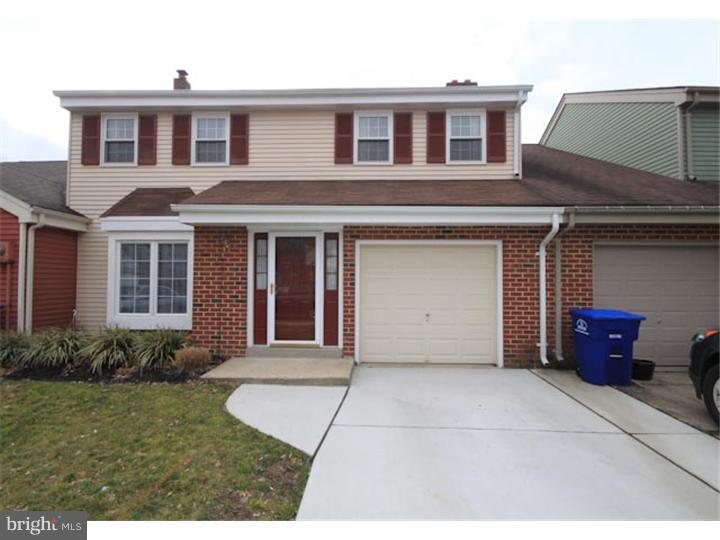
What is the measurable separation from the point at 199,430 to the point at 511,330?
527 centimetres

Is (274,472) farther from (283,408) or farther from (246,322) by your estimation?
(246,322)

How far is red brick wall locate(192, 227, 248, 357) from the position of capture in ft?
21.2

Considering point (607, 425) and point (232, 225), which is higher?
point (232, 225)

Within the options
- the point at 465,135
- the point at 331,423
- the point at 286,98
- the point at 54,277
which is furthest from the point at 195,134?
the point at 331,423

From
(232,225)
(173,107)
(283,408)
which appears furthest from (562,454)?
(173,107)

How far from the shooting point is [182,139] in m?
8.70

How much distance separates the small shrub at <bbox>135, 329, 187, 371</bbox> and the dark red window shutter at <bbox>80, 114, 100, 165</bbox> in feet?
18.5

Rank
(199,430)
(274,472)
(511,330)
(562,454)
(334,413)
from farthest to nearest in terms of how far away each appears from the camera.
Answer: (511,330) < (334,413) < (199,430) < (562,454) < (274,472)

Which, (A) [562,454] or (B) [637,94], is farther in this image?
(B) [637,94]

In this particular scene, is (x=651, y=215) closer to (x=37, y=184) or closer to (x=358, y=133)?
(x=358, y=133)

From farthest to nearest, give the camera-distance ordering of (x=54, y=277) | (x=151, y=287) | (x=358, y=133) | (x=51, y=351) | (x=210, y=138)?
(x=210, y=138) → (x=358, y=133) → (x=54, y=277) → (x=151, y=287) → (x=51, y=351)

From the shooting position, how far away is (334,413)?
4.28 metres

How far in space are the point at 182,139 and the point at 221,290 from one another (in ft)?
15.3

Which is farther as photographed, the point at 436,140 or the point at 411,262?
the point at 436,140
